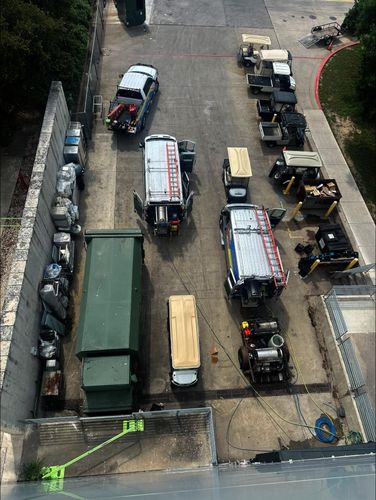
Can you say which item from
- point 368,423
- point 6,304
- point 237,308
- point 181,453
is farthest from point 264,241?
point 6,304

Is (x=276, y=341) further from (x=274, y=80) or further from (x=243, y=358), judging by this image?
(x=274, y=80)

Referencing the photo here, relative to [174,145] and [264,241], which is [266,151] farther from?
[264,241]

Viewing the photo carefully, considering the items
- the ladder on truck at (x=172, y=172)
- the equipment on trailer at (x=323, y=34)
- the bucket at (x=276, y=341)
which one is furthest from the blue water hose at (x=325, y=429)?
the equipment on trailer at (x=323, y=34)

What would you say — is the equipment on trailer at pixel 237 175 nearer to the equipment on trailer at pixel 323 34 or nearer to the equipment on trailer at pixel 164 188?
the equipment on trailer at pixel 164 188

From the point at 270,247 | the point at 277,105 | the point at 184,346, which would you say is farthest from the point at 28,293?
the point at 277,105

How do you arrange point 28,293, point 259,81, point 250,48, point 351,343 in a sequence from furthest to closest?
point 250,48, point 259,81, point 351,343, point 28,293

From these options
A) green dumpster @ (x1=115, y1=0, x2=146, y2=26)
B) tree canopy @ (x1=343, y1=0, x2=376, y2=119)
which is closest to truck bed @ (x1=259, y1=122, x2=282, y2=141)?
tree canopy @ (x1=343, y1=0, x2=376, y2=119)

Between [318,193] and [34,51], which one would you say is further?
[318,193]
